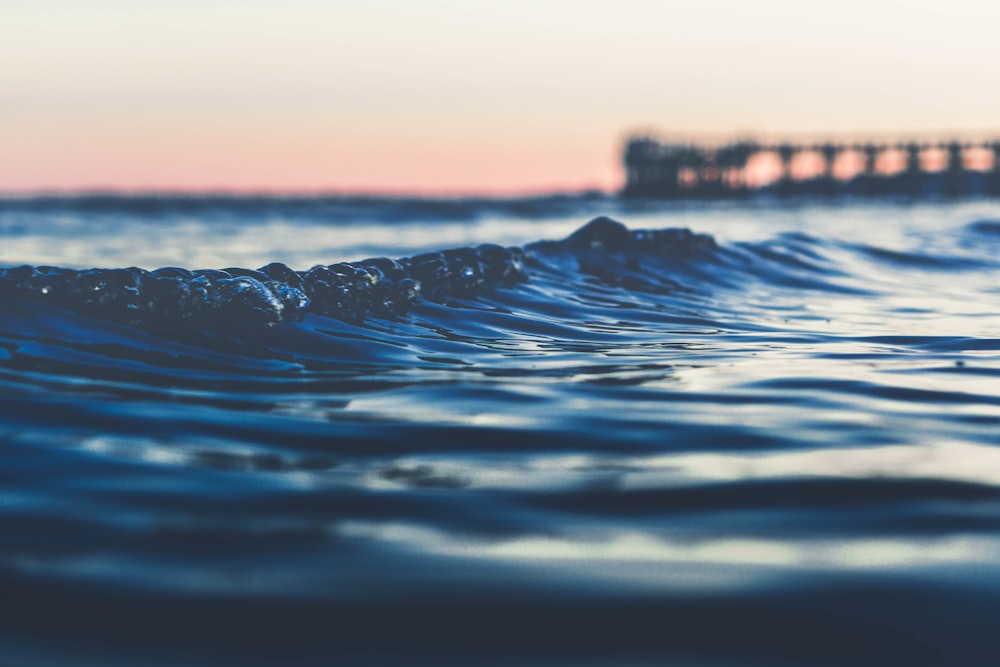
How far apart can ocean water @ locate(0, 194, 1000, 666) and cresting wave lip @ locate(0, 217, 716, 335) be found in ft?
0.08

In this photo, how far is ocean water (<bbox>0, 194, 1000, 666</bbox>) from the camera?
1958 mm

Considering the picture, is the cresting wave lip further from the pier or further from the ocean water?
the pier

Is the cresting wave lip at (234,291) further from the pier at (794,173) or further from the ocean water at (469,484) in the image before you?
the pier at (794,173)

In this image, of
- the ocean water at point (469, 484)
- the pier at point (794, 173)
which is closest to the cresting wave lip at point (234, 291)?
the ocean water at point (469, 484)

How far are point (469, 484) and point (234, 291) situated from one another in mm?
3324

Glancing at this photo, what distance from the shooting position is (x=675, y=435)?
3.40 metres

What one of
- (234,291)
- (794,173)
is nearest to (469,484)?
(234,291)

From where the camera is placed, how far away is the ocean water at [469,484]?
1958 mm

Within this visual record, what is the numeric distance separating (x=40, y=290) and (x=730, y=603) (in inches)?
192

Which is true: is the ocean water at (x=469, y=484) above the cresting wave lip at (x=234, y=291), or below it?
below

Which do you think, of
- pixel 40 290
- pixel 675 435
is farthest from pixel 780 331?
pixel 40 290

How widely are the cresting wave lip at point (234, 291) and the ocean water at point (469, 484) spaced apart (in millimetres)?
24

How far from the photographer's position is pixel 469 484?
9.38ft

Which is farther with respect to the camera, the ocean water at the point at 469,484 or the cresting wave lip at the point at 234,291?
the cresting wave lip at the point at 234,291
